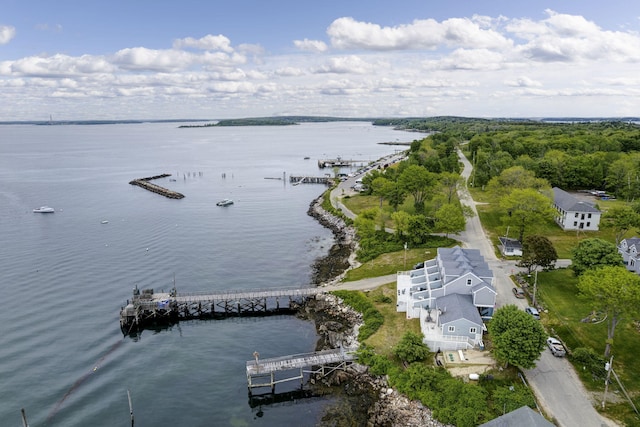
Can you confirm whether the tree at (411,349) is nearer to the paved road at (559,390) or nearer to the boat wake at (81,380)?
the paved road at (559,390)

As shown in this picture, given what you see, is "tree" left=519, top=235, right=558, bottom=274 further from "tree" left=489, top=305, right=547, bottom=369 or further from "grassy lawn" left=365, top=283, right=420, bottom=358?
"tree" left=489, top=305, right=547, bottom=369

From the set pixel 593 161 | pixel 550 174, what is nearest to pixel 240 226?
pixel 550 174

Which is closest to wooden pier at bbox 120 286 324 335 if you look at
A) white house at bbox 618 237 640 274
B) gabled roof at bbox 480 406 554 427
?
gabled roof at bbox 480 406 554 427

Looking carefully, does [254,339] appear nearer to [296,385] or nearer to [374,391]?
[296,385]

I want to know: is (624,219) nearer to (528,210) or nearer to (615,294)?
(528,210)

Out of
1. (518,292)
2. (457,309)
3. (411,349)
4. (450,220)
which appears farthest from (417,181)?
(411,349)

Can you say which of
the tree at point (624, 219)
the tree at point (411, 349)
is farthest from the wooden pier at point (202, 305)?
the tree at point (624, 219)
